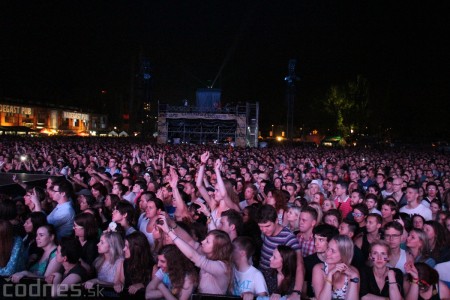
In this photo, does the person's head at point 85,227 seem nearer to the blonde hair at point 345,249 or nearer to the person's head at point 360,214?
the blonde hair at point 345,249

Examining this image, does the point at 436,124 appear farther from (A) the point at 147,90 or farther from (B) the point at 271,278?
(B) the point at 271,278

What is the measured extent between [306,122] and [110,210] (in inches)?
2757

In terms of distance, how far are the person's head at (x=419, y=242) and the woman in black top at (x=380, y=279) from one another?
2.99 ft

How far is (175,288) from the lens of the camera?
132 inches

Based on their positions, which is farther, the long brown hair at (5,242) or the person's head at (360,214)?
the person's head at (360,214)

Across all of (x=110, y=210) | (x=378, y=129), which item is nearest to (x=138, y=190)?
(x=110, y=210)

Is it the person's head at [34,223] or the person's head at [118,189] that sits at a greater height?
the person's head at [118,189]

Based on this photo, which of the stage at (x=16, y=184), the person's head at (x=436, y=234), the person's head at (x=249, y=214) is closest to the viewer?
the person's head at (x=436, y=234)

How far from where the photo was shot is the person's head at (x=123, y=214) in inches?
196

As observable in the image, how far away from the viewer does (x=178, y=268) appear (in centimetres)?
339

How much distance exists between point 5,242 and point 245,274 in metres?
2.25

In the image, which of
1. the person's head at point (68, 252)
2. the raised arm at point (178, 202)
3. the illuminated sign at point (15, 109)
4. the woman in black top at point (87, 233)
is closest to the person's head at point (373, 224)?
the raised arm at point (178, 202)

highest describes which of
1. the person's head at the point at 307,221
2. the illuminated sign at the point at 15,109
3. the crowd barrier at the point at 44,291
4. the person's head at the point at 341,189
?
the illuminated sign at the point at 15,109

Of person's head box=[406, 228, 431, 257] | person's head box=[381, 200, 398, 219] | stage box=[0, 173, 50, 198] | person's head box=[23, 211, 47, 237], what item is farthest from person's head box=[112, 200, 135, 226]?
stage box=[0, 173, 50, 198]
